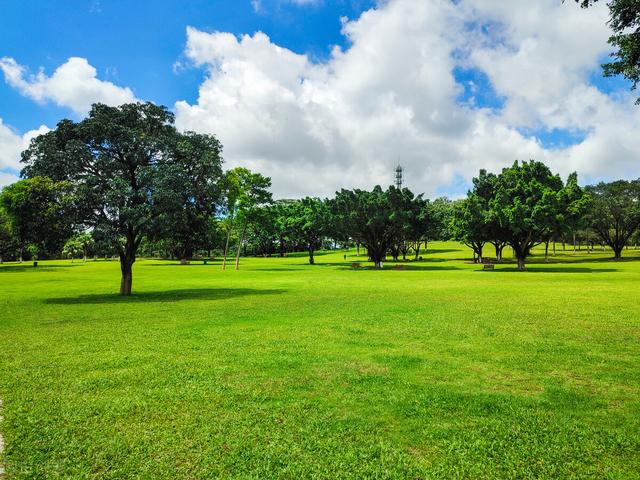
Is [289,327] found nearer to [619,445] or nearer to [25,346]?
[25,346]

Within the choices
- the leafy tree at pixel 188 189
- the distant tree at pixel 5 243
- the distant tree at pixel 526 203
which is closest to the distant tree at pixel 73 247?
the leafy tree at pixel 188 189

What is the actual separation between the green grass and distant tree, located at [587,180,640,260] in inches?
2962

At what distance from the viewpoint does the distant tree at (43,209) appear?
21953 mm

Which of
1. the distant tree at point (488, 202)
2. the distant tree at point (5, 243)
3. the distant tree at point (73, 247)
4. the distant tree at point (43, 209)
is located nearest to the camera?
the distant tree at point (43, 209)

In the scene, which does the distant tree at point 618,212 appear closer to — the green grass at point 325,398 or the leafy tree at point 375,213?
the leafy tree at point 375,213

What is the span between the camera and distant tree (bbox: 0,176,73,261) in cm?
2195

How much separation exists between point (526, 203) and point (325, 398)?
49540 millimetres

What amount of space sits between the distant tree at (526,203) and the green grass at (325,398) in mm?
34762

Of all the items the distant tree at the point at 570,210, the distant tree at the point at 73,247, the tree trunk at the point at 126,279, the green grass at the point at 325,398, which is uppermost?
the distant tree at the point at 570,210

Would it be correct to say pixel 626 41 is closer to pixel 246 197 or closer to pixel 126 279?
pixel 126 279

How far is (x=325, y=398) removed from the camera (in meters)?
7.55

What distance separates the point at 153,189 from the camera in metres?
23.0

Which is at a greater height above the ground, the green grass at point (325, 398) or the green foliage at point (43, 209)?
the green foliage at point (43, 209)

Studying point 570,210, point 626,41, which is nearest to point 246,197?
point 570,210
